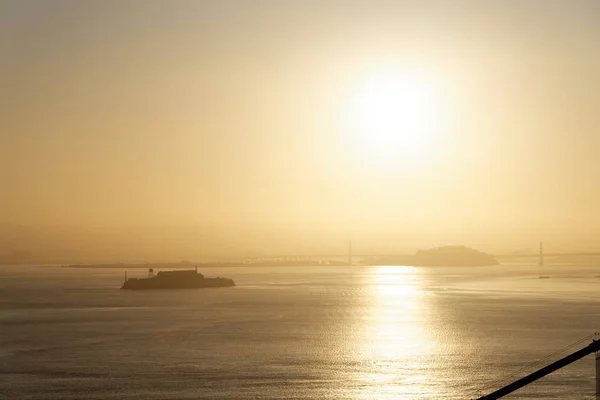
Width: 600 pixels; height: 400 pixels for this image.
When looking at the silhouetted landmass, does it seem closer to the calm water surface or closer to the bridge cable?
the calm water surface

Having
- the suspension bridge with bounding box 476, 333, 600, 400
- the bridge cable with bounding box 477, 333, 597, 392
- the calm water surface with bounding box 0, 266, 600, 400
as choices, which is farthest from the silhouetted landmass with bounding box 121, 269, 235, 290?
the bridge cable with bounding box 477, 333, 597, 392

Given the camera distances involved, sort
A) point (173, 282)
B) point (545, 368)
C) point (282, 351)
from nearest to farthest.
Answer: point (545, 368) < point (282, 351) < point (173, 282)

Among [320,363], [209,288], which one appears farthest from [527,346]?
[209,288]

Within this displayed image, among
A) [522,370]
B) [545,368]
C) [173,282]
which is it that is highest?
[545,368]

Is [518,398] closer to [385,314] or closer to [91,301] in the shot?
[385,314]

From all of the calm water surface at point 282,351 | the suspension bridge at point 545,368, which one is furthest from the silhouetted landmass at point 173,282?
the suspension bridge at point 545,368

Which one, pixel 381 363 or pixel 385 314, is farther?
pixel 385 314

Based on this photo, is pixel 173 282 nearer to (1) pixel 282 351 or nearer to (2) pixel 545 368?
(1) pixel 282 351

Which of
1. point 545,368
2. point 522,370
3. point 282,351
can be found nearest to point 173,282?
point 282,351
